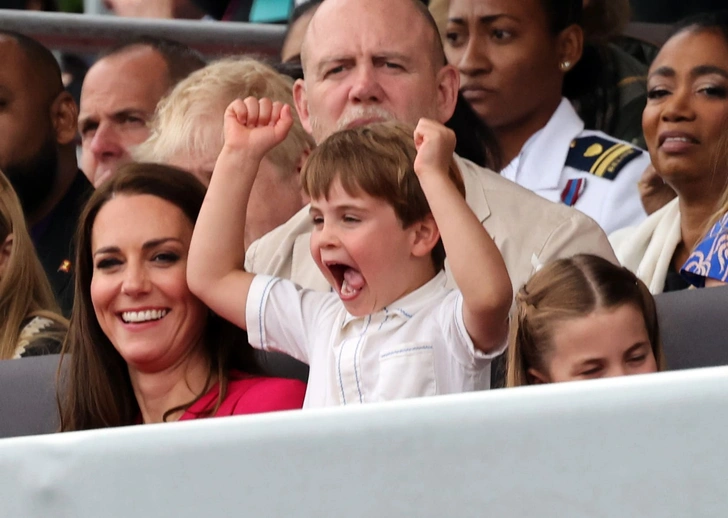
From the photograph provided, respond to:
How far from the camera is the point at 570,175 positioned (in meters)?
2.51

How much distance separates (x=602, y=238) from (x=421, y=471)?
1267mm

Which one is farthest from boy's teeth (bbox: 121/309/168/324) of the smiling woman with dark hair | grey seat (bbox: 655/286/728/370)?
grey seat (bbox: 655/286/728/370)

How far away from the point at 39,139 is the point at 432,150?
5.19 feet

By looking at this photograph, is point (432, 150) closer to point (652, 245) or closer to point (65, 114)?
point (652, 245)

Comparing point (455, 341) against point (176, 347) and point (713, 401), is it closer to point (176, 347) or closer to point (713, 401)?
point (176, 347)

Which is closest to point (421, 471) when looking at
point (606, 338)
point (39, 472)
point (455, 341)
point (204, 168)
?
point (39, 472)

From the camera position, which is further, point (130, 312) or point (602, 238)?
point (602, 238)

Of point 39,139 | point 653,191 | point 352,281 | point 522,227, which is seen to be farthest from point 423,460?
point 39,139

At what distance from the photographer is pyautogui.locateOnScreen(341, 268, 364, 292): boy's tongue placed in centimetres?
149

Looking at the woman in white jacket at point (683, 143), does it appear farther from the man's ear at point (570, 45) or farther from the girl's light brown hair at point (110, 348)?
the girl's light brown hair at point (110, 348)

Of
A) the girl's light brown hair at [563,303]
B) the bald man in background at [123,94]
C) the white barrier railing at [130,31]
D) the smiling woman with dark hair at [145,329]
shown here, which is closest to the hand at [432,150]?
the girl's light brown hair at [563,303]

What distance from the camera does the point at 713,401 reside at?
667 millimetres

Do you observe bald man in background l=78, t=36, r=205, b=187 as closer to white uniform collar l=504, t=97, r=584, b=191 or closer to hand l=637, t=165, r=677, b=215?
white uniform collar l=504, t=97, r=584, b=191

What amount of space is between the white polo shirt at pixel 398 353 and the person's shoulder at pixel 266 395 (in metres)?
0.05
